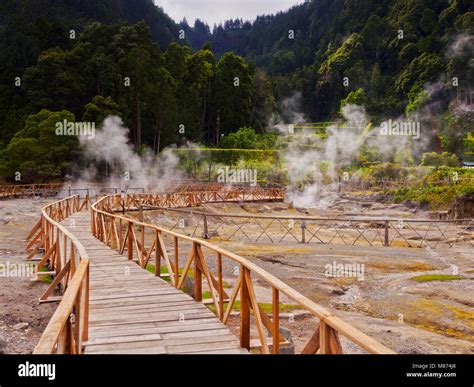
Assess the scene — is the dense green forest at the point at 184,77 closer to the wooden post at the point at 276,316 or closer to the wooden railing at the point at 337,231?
the wooden railing at the point at 337,231

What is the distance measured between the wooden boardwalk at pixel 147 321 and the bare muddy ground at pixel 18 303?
147 cm

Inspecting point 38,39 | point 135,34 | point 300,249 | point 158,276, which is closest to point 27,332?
point 158,276

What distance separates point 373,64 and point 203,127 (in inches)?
1720

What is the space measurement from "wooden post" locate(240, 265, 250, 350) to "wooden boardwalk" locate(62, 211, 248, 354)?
4.6 inches

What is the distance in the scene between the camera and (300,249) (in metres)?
18.3

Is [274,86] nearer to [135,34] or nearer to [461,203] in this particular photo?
[135,34]

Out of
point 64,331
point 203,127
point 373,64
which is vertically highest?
point 373,64

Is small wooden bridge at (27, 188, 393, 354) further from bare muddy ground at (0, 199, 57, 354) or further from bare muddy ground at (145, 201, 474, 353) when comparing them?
bare muddy ground at (145, 201, 474, 353)

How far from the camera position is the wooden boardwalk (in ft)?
18.3

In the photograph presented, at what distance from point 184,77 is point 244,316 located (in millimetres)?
52458

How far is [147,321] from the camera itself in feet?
21.5

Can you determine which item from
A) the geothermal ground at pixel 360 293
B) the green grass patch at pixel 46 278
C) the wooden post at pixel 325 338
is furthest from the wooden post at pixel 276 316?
the green grass patch at pixel 46 278

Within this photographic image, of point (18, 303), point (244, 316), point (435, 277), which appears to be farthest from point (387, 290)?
point (18, 303)

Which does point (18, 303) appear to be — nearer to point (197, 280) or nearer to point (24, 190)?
point (197, 280)
